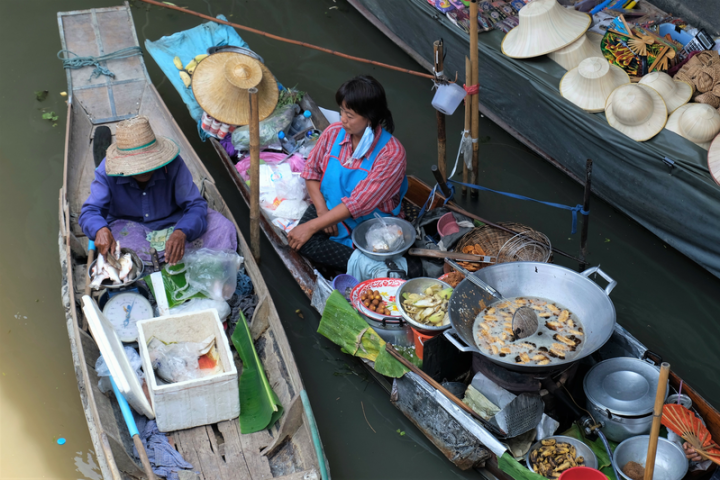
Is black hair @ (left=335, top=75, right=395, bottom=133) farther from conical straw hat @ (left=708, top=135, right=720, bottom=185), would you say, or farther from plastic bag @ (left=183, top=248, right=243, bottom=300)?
conical straw hat @ (left=708, top=135, right=720, bottom=185)

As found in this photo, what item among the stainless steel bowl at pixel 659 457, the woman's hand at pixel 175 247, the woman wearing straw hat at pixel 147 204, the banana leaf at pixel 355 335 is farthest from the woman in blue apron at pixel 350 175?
the stainless steel bowl at pixel 659 457

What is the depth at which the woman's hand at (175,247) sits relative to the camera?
11.3 feet

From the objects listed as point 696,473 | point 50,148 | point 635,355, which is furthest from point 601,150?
point 50,148

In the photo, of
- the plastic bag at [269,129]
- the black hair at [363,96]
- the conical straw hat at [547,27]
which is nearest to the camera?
the black hair at [363,96]

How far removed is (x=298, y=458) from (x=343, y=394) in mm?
815

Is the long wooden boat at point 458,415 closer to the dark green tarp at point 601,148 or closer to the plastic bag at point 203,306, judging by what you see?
the plastic bag at point 203,306

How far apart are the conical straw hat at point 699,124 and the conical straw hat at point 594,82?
1.86ft

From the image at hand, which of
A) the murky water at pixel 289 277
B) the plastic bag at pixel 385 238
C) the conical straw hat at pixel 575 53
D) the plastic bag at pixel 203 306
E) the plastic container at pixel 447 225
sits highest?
the conical straw hat at pixel 575 53

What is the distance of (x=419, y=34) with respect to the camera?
240 inches

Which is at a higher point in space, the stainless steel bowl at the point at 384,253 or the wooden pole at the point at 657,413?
the wooden pole at the point at 657,413

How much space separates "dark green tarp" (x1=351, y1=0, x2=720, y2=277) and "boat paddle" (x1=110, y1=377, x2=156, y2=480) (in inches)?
144

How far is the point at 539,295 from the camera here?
10.5 feet

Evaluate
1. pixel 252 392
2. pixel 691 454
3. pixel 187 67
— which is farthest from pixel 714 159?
pixel 187 67

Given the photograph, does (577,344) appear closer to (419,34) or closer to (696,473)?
(696,473)
